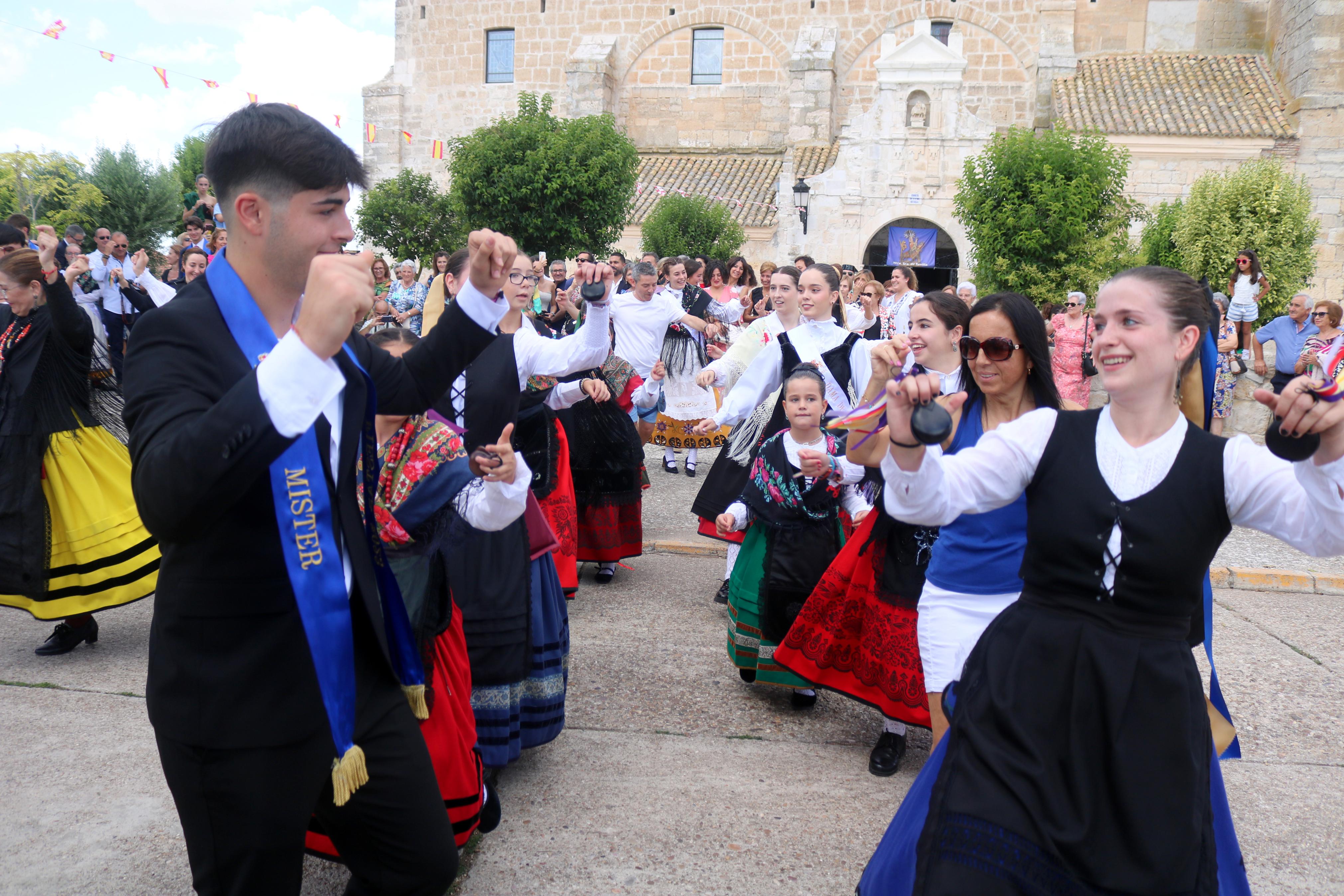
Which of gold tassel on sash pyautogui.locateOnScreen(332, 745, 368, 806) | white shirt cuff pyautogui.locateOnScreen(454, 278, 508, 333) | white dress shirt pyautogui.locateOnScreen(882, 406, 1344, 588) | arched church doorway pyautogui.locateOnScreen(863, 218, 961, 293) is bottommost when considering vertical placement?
gold tassel on sash pyautogui.locateOnScreen(332, 745, 368, 806)

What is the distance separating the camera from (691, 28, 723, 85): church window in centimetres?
3086

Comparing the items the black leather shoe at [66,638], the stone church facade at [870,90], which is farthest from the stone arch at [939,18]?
the black leather shoe at [66,638]

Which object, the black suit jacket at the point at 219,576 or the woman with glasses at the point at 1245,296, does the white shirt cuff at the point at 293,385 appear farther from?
the woman with glasses at the point at 1245,296

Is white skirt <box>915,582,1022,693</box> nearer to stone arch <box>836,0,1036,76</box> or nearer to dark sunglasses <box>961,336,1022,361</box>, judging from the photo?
dark sunglasses <box>961,336,1022,361</box>

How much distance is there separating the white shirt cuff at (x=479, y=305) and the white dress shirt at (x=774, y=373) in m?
3.13

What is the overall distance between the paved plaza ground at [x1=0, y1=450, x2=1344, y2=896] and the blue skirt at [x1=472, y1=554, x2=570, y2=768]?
204mm

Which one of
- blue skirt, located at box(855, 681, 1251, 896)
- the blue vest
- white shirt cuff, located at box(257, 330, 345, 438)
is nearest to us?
white shirt cuff, located at box(257, 330, 345, 438)

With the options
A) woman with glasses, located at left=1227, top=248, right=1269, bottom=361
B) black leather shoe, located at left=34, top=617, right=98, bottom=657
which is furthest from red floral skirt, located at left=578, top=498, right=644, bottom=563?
woman with glasses, located at left=1227, top=248, right=1269, bottom=361

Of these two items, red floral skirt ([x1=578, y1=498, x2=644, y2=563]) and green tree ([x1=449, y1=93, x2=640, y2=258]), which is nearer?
red floral skirt ([x1=578, y1=498, x2=644, y2=563])

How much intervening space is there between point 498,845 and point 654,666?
1.86 metres

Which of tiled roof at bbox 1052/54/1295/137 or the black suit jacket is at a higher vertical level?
tiled roof at bbox 1052/54/1295/137

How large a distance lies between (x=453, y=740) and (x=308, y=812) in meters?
1.03

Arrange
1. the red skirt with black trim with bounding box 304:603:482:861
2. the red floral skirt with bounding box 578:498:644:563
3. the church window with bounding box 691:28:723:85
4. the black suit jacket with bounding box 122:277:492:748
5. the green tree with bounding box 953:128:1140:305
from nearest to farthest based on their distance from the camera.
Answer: the black suit jacket with bounding box 122:277:492:748 < the red skirt with black trim with bounding box 304:603:482:861 < the red floral skirt with bounding box 578:498:644:563 < the green tree with bounding box 953:128:1140:305 < the church window with bounding box 691:28:723:85

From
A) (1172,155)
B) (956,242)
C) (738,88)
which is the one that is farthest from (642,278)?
(738,88)
